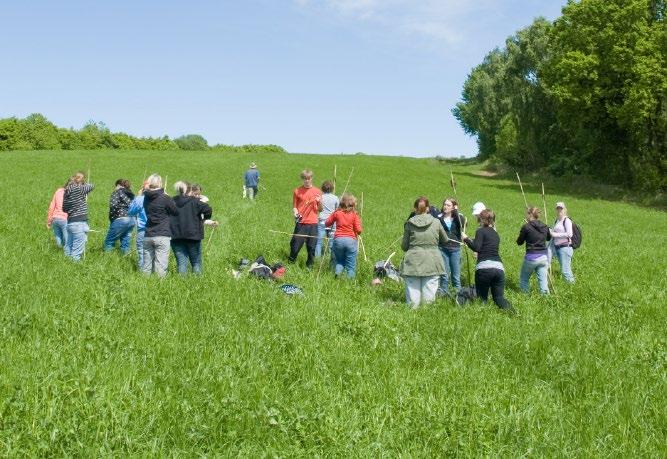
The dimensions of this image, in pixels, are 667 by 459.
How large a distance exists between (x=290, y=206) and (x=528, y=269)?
54.5 ft

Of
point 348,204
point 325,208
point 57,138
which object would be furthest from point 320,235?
point 57,138

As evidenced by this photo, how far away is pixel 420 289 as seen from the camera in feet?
32.2

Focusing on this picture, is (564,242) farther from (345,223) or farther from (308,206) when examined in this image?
(308,206)

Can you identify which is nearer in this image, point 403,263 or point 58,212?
point 403,263

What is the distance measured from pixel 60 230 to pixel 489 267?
9.13 metres

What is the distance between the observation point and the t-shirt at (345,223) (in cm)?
1148

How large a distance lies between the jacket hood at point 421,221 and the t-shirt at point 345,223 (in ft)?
6.14

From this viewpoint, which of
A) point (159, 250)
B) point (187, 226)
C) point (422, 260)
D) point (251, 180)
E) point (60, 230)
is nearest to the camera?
point (422, 260)

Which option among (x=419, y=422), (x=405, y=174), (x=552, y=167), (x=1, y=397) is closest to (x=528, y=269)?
(x=419, y=422)

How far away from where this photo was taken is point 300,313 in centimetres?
828

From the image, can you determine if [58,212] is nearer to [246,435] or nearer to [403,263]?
[403,263]

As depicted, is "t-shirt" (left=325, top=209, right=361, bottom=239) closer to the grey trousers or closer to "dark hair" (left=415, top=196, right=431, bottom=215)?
"dark hair" (left=415, top=196, right=431, bottom=215)

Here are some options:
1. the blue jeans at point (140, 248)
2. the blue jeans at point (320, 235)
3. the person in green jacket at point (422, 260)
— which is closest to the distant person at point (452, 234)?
the person in green jacket at point (422, 260)

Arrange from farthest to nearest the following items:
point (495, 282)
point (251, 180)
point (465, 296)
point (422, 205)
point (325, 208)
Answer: point (251, 180), point (325, 208), point (465, 296), point (422, 205), point (495, 282)
